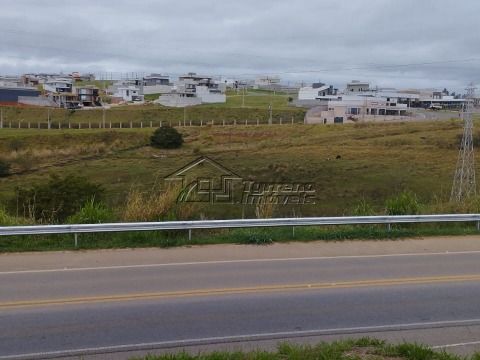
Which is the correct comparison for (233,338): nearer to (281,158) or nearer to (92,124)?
(281,158)

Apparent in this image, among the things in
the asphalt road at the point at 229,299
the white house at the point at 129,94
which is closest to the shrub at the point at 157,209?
the asphalt road at the point at 229,299

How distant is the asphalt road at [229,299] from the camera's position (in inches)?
249

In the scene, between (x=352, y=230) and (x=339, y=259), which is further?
(x=352, y=230)

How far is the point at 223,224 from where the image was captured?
1220 cm

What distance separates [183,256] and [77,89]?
117m

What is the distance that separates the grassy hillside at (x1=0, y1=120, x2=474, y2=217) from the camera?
113 ft

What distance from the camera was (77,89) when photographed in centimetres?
11956

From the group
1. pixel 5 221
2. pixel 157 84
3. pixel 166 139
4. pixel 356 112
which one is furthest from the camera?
pixel 157 84

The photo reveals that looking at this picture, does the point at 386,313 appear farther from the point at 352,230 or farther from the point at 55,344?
the point at 352,230

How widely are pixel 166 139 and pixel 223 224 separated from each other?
4814 cm

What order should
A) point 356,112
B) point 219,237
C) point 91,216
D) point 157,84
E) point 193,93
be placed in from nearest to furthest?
point 219,237 < point 91,216 < point 356,112 < point 193,93 < point 157,84

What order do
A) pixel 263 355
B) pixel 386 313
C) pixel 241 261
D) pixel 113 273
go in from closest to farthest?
pixel 263 355
pixel 386 313
pixel 113 273
pixel 241 261

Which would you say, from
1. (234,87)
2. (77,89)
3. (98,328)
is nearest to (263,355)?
(98,328)

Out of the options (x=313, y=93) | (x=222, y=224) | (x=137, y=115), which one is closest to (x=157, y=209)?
(x=222, y=224)
